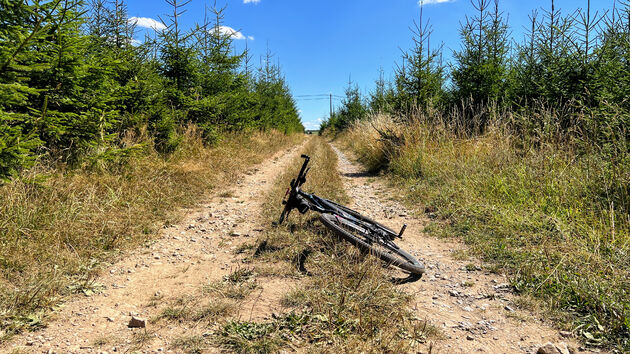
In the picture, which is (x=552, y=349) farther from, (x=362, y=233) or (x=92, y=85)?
(x=92, y=85)

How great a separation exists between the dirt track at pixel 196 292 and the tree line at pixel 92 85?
1.69 m

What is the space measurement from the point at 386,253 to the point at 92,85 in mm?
4902

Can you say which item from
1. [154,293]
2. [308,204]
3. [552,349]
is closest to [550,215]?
[552,349]

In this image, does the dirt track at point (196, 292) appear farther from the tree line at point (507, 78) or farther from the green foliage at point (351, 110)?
the green foliage at point (351, 110)

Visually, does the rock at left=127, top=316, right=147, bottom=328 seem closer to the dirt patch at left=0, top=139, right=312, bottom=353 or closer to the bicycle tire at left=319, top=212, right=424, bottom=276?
the dirt patch at left=0, top=139, right=312, bottom=353

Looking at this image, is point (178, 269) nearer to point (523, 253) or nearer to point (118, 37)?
point (523, 253)

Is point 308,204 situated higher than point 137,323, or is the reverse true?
point 308,204

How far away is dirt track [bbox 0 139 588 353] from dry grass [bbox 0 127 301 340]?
20 centimetres

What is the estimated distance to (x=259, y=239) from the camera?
4.03m

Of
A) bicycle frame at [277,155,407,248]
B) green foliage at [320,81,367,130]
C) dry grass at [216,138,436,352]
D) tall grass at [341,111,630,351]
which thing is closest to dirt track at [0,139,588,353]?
dry grass at [216,138,436,352]

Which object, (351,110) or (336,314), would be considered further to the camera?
(351,110)

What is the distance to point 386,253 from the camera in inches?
122

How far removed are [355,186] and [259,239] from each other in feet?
13.9

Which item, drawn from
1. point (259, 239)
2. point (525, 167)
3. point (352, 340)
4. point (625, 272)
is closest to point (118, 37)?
point (259, 239)
